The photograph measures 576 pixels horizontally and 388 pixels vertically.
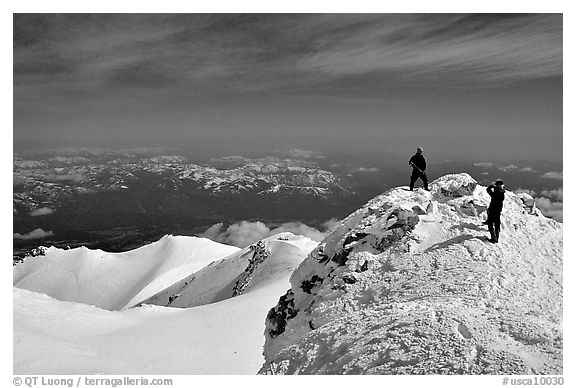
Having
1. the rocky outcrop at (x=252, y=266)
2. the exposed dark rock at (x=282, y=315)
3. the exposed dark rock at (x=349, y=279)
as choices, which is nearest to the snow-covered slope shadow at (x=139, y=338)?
the exposed dark rock at (x=282, y=315)

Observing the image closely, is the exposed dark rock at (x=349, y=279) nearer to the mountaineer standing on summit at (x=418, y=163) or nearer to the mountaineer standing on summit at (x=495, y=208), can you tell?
the mountaineer standing on summit at (x=495, y=208)

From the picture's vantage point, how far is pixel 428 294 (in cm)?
899

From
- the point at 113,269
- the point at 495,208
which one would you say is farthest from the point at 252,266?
the point at 113,269

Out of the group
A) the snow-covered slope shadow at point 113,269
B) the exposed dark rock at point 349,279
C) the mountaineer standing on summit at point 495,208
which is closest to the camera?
the mountaineer standing on summit at point 495,208

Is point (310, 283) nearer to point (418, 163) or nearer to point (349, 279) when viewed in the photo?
point (349, 279)

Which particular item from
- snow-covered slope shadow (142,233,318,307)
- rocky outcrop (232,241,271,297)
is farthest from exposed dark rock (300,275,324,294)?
rocky outcrop (232,241,271,297)

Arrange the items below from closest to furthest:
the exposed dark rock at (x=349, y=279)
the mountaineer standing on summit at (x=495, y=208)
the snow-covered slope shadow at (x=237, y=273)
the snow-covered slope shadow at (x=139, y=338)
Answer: the mountaineer standing on summit at (x=495, y=208), the exposed dark rock at (x=349, y=279), the snow-covered slope shadow at (x=139, y=338), the snow-covered slope shadow at (x=237, y=273)

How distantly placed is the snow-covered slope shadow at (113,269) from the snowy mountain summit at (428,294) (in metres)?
51.0

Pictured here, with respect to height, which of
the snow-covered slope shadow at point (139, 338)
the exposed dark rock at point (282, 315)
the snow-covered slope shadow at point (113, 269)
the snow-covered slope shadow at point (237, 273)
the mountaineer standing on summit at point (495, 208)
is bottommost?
the snow-covered slope shadow at point (113, 269)

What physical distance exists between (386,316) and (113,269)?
2723 inches

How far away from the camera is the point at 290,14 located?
12.3 meters

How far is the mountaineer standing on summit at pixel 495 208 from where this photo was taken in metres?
9.55

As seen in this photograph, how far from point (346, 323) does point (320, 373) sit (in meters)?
1.21
